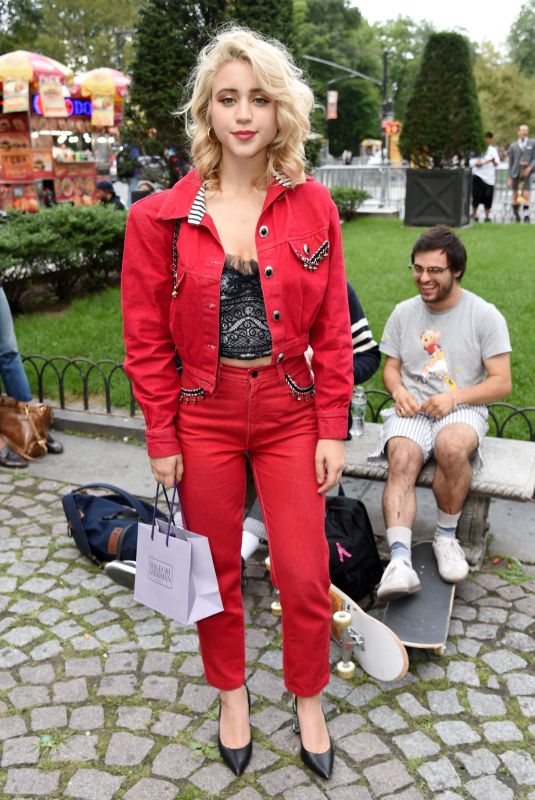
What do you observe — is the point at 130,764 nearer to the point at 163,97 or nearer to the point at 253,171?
the point at 253,171

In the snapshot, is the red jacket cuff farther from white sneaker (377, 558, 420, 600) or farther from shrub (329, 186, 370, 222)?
shrub (329, 186, 370, 222)

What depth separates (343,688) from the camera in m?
3.23

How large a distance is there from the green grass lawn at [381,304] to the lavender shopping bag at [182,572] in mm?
3715

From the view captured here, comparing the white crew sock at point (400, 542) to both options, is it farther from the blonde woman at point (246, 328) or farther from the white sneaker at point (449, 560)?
the blonde woman at point (246, 328)

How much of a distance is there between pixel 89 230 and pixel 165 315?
740cm

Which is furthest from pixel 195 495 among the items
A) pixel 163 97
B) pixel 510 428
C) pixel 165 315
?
pixel 163 97

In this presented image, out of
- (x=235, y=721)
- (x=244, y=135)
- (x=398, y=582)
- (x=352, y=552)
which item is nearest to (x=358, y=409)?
(x=352, y=552)

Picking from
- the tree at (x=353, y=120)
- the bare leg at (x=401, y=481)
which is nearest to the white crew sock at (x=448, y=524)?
the bare leg at (x=401, y=481)

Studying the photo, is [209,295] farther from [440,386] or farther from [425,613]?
[440,386]

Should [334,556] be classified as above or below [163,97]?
below

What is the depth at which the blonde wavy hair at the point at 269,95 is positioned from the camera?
2.29 m

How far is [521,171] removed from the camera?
Result: 16.9 meters

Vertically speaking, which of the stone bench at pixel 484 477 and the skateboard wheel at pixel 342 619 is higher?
the stone bench at pixel 484 477

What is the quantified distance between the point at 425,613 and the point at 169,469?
4.94 ft
